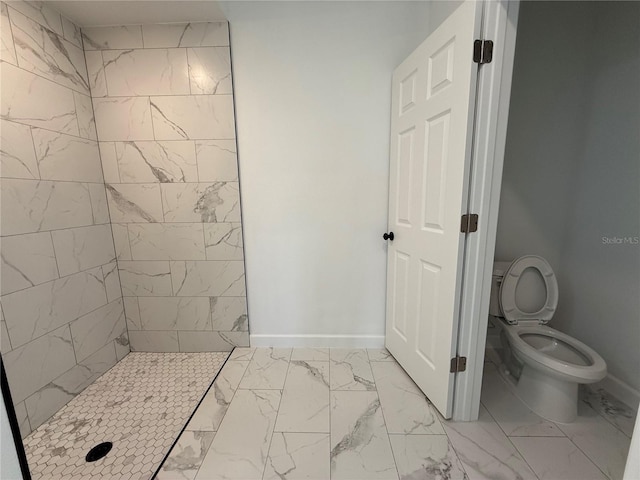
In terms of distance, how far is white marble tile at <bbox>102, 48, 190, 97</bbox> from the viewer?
175cm

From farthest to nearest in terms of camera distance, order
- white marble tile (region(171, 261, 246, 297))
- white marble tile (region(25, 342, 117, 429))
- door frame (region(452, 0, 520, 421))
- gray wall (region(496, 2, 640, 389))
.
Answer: white marble tile (region(171, 261, 246, 297)) → gray wall (region(496, 2, 640, 389)) → white marble tile (region(25, 342, 117, 429)) → door frame (region(452, 0, 520, 421))

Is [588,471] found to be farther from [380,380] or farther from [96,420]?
[96,420]

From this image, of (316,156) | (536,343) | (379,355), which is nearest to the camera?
(536,343)

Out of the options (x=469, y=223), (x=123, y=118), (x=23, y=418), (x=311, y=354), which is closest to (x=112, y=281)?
(x=23, y=418)

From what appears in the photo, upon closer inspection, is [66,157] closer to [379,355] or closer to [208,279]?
[208,279]

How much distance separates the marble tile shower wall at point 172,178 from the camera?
1751 mm

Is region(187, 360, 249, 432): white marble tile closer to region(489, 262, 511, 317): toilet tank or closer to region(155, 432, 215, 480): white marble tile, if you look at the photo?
region(155, 432, 215, 480): white marble tile

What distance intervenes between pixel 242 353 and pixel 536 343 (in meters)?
2.04

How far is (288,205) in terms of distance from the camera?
1942mm

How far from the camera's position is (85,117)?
1744 millimetres

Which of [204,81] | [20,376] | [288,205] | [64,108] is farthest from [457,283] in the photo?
[64,108]

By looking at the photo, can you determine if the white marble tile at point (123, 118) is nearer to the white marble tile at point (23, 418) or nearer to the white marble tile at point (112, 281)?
the white marble tile at point (112, 281)

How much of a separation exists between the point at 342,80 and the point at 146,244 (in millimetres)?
1861

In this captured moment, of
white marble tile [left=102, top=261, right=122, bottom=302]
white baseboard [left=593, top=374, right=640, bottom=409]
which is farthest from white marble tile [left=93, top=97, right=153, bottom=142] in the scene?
white baseboard [left=593, top=374, right=640, bottom=409]
